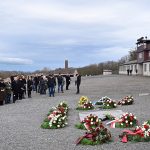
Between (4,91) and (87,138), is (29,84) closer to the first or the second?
(4,91)

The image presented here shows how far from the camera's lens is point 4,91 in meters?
25.8

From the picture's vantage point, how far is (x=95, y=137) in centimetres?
1159

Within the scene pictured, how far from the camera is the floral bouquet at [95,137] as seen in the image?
1151 centimetres

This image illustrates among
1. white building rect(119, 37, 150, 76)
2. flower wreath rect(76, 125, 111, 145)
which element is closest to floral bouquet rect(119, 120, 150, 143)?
flower wreath rect(76, 125, 111, 145)

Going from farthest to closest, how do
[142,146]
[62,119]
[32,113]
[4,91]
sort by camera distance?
[4,91] → [32,113] → [62,119] → [142,146]

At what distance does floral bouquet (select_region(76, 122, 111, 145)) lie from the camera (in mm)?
11509

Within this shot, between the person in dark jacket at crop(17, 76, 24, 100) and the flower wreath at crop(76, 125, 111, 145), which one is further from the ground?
the person in dark jacket at crop(17, 76, 24, 100)

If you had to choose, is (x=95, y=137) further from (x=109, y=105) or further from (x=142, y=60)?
(x=142, y=60)

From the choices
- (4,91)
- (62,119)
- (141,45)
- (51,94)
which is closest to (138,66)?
(141,45)

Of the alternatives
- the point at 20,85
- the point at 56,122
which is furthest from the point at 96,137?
the point at 20,85

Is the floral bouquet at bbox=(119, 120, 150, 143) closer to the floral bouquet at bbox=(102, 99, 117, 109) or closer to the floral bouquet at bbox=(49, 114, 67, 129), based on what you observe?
the floral bouquet at bbox=(49, 114, 67, 129)

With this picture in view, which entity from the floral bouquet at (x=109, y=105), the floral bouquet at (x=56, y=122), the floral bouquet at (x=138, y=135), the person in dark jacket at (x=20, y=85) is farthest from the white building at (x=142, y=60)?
the floral bouquet at (x=138, y=135)

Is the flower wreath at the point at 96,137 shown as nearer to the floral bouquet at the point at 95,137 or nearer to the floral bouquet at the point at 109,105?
the floral bouquet at the point at 95,137

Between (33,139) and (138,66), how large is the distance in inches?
3241
